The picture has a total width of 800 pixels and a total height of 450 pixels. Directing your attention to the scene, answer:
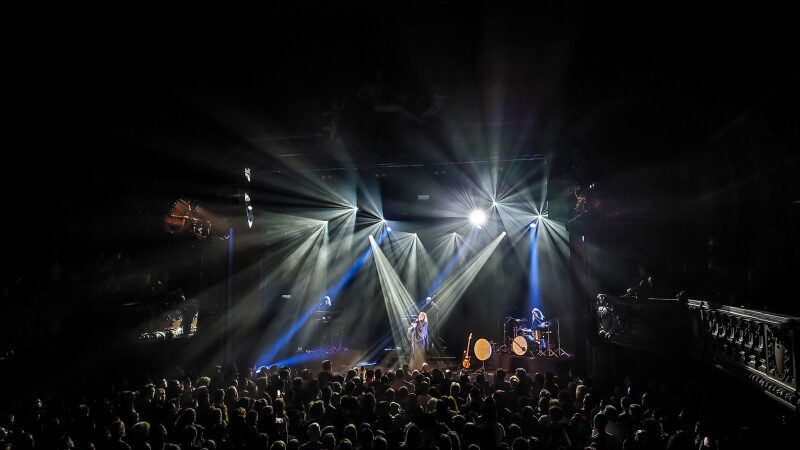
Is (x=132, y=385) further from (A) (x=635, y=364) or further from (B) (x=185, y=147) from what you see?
(A) (x=635, y=364)

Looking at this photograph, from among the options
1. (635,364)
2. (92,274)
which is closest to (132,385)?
(92,274)

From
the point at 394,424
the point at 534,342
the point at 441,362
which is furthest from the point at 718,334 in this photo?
the point at 441,362

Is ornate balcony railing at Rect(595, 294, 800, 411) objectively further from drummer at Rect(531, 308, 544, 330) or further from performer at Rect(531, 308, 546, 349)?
drummer at Rect(531, 308, 544, 330)

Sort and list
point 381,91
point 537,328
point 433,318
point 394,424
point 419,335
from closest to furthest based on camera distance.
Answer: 1. point 394,424
2. point 381,91
3. point 537,328
4. point 419,335
5. point 433,318

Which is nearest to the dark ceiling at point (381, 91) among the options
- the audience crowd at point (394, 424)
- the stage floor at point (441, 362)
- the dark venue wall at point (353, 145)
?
the dark venue wall at point (353, 145)

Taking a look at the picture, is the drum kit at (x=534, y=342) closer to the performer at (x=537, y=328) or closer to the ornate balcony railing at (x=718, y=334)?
the performer at (x=537, y=328)

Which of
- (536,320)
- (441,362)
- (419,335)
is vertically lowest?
(441,362)

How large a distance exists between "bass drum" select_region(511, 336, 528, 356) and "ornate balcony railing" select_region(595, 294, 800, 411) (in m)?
4.71

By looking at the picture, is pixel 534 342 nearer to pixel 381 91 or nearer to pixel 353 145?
pixel 353 145

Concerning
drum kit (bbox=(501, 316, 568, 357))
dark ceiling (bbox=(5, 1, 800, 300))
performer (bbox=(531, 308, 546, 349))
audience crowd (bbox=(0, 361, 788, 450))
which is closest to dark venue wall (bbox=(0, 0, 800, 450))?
dark ceiling (bbox=(5, 1, 800, 300))

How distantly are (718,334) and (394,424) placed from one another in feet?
15.5

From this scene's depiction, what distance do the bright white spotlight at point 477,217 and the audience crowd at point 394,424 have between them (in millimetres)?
13034

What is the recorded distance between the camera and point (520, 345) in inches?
579

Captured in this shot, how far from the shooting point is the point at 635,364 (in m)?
9.09
